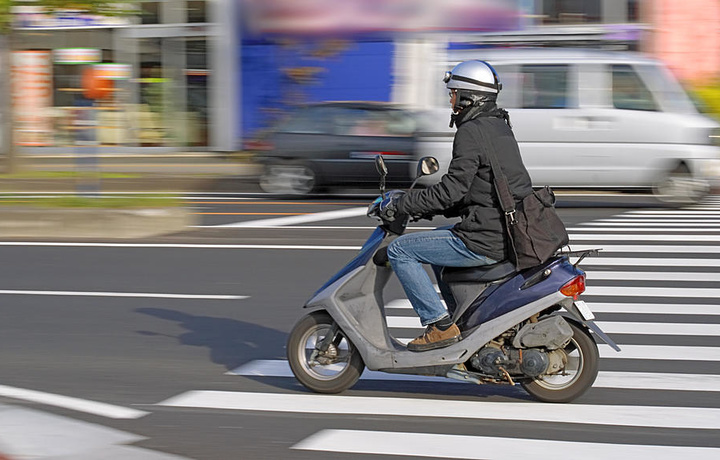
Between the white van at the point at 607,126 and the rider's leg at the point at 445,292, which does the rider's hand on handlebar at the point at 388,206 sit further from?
the white van at the point at 607,126

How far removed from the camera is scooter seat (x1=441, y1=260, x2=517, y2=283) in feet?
17.9

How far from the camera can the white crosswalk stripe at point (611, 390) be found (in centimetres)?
484

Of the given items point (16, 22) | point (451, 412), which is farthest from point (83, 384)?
point (16, 22)

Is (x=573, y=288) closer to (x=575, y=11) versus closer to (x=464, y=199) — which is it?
(x=464, y=199)

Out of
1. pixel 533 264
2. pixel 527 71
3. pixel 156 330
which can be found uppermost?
pixel 527 71

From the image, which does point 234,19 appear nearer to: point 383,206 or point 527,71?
point 527,71

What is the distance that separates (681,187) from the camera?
15.7 metres

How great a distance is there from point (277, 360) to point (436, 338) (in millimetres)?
1513

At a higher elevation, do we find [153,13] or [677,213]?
[153,13]

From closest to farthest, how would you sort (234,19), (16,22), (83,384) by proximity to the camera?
(83,384), (16,22), (234,19)

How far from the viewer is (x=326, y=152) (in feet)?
57.7

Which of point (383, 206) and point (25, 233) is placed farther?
point (25, 233)

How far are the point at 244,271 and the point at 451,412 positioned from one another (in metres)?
5.02

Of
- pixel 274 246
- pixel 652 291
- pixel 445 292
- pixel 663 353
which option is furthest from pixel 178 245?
pixel 445 292
